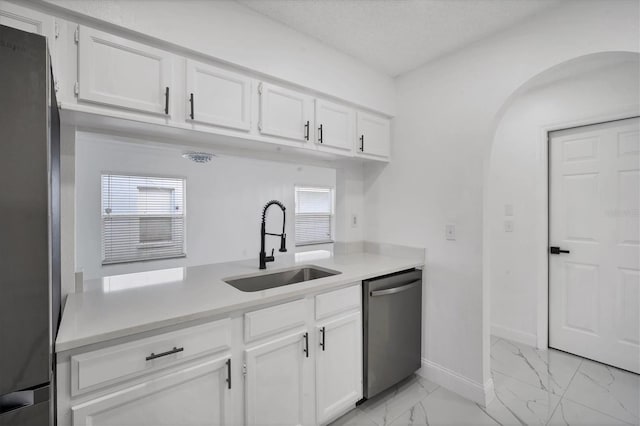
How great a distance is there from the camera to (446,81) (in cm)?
222

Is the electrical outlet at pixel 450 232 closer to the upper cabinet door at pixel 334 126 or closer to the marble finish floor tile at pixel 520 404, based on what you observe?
the upper cabinet door at pixel 334 126

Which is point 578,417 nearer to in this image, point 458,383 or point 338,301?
point 458,383

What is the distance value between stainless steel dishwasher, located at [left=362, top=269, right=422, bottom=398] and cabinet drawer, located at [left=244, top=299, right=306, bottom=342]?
53cm

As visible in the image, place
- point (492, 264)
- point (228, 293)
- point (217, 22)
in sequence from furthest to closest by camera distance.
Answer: point (492, 264)
point (217, 22)
point (228, 293)

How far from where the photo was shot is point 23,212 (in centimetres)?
73

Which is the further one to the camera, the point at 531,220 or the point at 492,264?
the point at 492,264

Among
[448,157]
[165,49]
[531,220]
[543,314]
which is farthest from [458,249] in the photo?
[165,49]

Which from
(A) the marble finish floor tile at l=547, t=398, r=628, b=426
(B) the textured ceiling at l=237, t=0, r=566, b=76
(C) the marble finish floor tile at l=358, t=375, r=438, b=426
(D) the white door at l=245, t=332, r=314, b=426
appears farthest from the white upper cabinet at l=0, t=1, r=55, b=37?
(A) the marble finish floor tile at l=547, t=398, r=628, b=426

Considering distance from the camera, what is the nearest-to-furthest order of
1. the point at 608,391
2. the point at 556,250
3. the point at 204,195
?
the point at 608,391 < the point at 556,250 < the point at 204,195

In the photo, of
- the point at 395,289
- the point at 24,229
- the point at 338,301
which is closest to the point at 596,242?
the point at 395,289

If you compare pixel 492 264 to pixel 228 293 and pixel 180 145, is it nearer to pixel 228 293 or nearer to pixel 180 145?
pixel 228 293

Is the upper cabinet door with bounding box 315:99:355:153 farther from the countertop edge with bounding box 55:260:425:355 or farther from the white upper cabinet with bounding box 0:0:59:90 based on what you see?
the white upper cabinet with bounding box 0:0:59:90

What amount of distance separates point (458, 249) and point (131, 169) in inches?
174

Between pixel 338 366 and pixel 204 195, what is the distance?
386 cm
